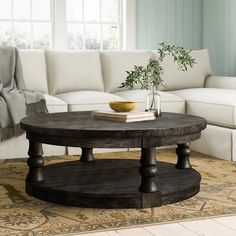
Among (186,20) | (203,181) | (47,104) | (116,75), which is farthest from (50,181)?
(186,20)

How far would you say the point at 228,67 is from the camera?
5.73m

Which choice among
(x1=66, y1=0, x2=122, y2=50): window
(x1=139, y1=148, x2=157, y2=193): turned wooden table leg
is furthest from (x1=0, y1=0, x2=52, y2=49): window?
(x1=139, y1=148, x2=157, y2=193): turned wooden table leg

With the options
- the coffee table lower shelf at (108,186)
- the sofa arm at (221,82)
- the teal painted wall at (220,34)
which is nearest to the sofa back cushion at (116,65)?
the sofa arm at (221,82)

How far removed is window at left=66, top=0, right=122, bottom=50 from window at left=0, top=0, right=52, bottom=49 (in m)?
0.26

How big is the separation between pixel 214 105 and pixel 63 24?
2253mm

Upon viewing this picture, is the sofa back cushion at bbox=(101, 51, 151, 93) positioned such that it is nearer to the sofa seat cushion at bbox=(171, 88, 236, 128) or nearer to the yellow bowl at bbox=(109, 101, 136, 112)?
the sofa seat cushion at bbox=(171, 88, 236, 128)

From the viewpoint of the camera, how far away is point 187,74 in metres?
5.18

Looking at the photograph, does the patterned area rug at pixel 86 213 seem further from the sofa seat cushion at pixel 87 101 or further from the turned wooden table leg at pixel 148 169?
the sofa seat cushion at pixel 87 101

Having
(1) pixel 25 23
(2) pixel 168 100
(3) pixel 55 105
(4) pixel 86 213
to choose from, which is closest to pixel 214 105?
(2) pixel 168 100

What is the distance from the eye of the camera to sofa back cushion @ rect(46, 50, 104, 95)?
4664 mm

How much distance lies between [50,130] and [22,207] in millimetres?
441

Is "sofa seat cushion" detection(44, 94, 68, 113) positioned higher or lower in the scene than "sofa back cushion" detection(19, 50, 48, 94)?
lower

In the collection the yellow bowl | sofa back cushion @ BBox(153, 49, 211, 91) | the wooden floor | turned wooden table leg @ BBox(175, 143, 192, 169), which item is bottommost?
the wooden floor

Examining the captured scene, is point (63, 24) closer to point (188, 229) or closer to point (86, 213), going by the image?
point (86, 213)
